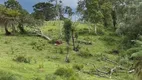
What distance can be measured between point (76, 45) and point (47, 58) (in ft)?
29.3

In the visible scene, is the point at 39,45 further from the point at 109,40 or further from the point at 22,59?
the point at 109,40

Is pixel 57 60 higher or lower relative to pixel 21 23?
lower

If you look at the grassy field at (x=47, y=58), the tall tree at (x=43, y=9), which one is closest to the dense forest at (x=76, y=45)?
the grassy field at (x=47, y=58)

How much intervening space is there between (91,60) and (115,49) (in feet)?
27.4

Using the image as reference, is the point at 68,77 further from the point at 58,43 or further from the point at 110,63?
the point at 58,43

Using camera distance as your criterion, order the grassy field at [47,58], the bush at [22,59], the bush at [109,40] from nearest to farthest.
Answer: the grassy field at [47,58], the bush at [22,59], the bush at [109,40]

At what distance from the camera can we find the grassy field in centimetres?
3029

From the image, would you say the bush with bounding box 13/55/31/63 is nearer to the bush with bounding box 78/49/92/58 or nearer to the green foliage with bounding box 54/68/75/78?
the green foliage with bounding box 54/68/75/78

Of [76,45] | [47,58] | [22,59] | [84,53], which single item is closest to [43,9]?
[76,45]

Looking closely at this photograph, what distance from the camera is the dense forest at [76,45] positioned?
104 ft

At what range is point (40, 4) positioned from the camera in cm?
8988

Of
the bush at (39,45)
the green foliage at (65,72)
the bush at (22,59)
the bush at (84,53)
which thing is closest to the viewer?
the green foliage at (65,72)

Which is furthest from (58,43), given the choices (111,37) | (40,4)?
(40,4)

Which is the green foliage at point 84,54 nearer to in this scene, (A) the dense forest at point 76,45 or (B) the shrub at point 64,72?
(A) the dense forest at point 76,45
